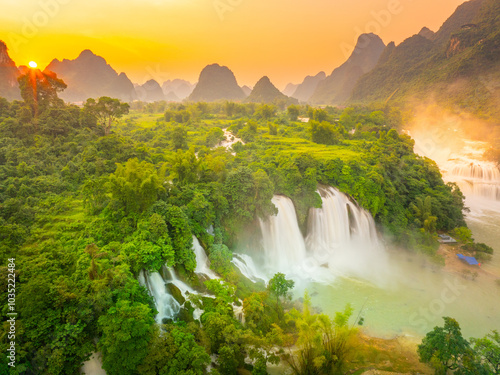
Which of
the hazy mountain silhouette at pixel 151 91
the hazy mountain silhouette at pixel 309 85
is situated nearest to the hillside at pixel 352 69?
the hazy mountain silhouette at pixel 309 85

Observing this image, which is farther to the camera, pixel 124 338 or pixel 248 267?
pixel 248 267

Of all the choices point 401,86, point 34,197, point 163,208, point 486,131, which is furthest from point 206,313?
point 401,86

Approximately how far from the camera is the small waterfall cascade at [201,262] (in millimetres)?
9398

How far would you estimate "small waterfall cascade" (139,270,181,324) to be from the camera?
7.57 metres

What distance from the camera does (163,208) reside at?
31.9 ft

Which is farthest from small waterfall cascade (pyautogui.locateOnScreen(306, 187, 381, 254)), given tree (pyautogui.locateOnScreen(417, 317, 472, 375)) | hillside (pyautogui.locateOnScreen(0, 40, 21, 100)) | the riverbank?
hillside (pyautogui.locateOnScreen(0, 40, 21, 100))

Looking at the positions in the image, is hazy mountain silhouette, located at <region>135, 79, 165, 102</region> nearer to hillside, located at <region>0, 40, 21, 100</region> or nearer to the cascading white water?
hillside, located at <region>0, 40, 21, 100</region>

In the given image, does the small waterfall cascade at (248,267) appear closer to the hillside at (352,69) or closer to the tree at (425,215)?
the tree at (425,215)

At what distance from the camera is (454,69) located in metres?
49.9

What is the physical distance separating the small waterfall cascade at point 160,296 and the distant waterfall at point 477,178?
1242 inches

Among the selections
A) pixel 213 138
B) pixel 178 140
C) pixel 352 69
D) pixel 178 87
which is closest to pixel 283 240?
pixel 178 140

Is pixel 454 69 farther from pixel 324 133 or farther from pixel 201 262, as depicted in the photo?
pixel 201 262

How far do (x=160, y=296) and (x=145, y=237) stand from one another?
188 cm

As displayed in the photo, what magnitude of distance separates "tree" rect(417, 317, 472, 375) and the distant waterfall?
2579 centimetres
